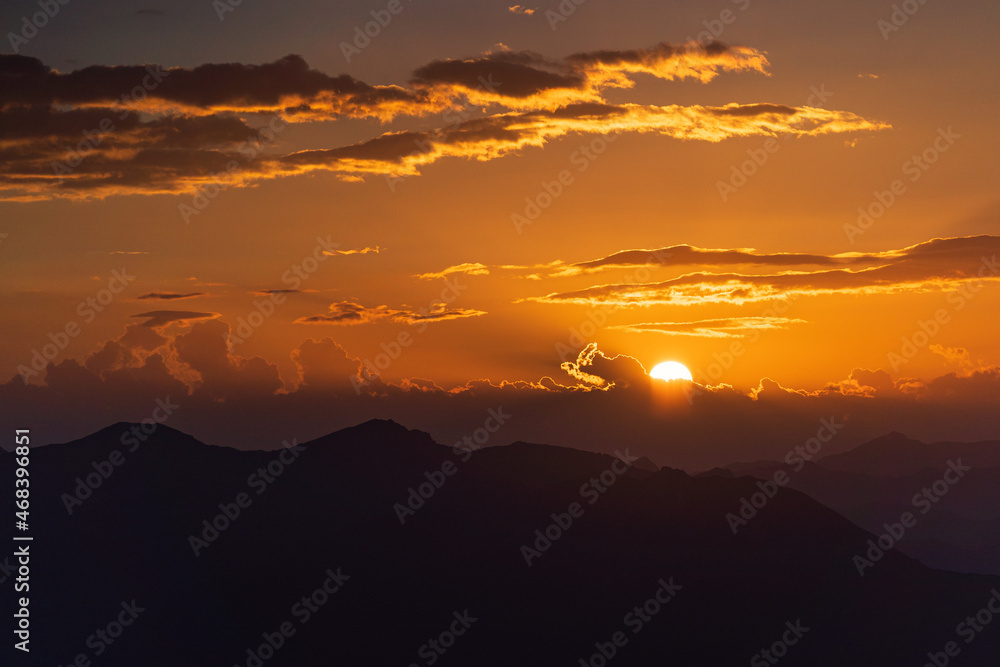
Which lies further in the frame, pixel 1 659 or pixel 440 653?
pixel 440 653

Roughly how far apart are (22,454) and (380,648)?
4640 inches

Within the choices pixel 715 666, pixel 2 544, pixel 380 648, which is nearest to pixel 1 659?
pixel 2 544

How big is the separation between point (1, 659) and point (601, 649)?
404 ft

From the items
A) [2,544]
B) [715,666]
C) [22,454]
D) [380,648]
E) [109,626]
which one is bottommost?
[715,666]

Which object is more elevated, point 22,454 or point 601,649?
point 22,454

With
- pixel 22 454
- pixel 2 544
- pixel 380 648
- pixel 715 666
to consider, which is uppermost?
pixel 22 454

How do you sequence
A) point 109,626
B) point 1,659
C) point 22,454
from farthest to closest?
point 109,626
point 1,659
point 22,454

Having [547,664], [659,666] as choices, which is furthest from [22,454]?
[659,666]

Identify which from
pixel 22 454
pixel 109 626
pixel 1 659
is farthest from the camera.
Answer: pixel 109 626

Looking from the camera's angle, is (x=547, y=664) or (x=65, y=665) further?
(x=547, y=664)

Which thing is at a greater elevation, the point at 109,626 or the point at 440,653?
the point at 109,626

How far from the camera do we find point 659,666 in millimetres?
198125

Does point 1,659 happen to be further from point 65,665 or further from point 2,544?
point 2,544

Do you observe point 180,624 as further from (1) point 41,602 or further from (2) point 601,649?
(2) point 601,649
